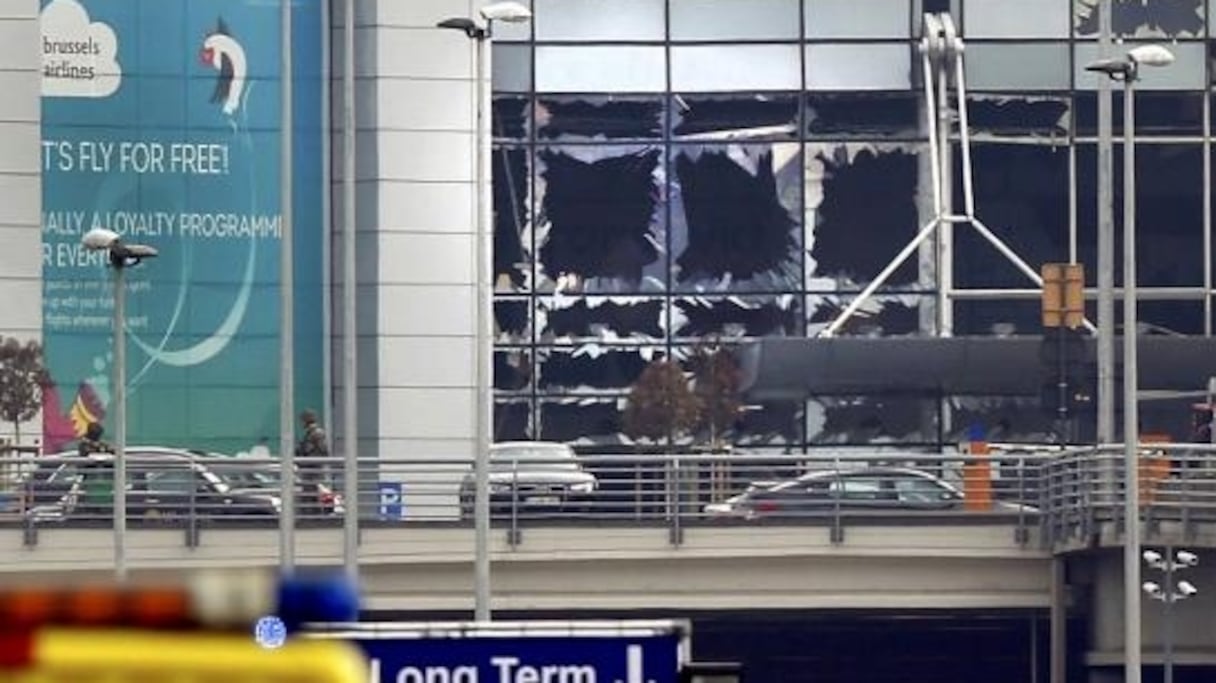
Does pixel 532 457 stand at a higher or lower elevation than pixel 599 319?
lower

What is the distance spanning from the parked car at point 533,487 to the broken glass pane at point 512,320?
634 inches

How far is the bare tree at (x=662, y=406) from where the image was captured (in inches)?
2359

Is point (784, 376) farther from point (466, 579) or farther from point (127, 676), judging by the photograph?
point (127, 676)

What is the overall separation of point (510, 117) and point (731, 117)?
134 inches

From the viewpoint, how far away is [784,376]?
61.6 m

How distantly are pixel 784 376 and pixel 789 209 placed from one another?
3.69 metres

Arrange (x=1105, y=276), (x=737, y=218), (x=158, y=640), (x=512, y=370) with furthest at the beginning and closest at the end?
1. (x=737, y=218)
2. (x=512, y=370)
3. (x=1105, y=276)
4. (x=158, y=640)

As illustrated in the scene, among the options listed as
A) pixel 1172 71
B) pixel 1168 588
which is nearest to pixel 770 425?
pixel 1172 71

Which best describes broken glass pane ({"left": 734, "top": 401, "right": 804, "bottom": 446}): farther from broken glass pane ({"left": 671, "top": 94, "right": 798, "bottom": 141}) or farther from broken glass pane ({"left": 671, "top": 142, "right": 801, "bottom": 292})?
broken glass pane ({"left": 671, "top": 94, "right": 798, "bottom": 141})

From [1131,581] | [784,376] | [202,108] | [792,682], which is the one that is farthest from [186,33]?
[1131,581]

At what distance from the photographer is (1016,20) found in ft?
210

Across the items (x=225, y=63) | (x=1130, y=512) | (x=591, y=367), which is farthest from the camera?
(x=591, y=367)

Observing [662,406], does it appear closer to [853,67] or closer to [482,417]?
[853,67]

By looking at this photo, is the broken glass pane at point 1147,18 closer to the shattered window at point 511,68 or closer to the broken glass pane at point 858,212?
the broken glass pane at point 858,212
